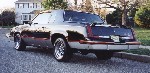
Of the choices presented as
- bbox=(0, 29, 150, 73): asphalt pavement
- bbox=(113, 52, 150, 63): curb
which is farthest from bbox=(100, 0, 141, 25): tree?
bbox=(0, 29, 150, 73): asphalt pavement

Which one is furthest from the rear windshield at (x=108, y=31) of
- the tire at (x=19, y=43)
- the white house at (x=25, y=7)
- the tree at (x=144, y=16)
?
the white house at (x=25, y=7)

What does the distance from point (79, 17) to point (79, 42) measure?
165cm

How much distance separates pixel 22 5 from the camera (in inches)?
2702

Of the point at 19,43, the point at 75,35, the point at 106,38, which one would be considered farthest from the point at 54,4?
the point at 106,38

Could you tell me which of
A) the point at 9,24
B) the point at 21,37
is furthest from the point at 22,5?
the point at 21,37

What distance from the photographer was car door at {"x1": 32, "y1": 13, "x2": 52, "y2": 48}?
9945mm

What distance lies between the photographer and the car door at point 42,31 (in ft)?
32.6

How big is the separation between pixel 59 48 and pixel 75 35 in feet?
3.02

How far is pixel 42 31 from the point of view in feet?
33.5

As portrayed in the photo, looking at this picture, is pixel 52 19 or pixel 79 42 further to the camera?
pixel 52 19

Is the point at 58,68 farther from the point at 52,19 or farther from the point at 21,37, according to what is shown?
the point at 21,37

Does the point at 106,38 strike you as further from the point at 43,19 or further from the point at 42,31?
the point at 43,19

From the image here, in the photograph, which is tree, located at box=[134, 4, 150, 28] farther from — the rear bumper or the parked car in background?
the rear bumper

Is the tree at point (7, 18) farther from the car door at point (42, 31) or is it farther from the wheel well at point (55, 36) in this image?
the wheel well at point (55, 36)
